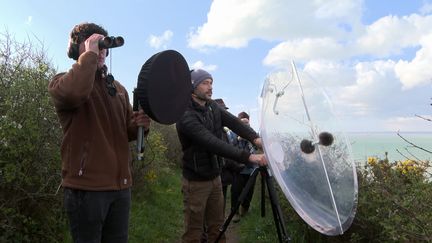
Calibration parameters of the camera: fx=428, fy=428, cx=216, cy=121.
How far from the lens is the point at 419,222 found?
3.25 meters

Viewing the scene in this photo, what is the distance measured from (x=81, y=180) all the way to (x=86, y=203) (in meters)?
0.14

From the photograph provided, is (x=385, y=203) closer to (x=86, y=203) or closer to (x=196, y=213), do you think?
(x=196, y=213)

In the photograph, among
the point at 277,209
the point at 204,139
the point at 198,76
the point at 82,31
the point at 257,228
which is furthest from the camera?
the point at 257,228

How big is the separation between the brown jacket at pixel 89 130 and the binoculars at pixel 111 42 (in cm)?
10

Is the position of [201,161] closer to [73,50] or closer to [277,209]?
[277,209]

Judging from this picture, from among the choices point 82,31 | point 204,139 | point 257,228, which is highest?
point 82,31

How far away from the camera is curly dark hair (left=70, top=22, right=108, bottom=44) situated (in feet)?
8.73

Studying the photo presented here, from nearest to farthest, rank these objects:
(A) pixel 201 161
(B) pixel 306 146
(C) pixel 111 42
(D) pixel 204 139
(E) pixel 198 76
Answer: (C) pixel 111 42, (B) pixel 306 146, (D) pixel 204 139, (A) pixel 201 161, (E) pixel 198 76

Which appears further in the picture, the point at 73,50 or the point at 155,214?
the point at 155,214

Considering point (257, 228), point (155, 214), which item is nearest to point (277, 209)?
point (257, 228)

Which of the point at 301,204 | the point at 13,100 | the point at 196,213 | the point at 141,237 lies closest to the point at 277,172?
the point at 301,204

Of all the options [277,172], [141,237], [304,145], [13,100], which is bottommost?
[141,237]

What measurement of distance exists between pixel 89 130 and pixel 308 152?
59.2 inches

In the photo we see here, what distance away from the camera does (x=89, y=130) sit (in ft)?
8.35
